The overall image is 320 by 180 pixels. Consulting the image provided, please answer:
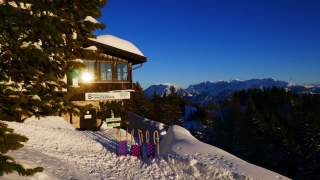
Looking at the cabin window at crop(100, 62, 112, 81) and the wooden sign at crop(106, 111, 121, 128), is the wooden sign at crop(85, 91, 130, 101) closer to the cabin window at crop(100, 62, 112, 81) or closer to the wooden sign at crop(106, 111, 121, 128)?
the cabin window at crop(100, 62, 112, 81)

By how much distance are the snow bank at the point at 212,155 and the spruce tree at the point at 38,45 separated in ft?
26.2

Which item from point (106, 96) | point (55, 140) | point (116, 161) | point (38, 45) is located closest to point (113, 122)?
point (106, 96)

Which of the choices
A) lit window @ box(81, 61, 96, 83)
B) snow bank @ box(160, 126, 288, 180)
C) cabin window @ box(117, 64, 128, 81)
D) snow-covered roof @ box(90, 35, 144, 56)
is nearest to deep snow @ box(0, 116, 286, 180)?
snow bank @ box(160, 126, 288, 180)

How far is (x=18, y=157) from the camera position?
1057 centimetres

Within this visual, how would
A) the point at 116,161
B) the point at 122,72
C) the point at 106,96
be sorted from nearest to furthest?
the point at 116,161, the point at 106,96, the point at 122,72

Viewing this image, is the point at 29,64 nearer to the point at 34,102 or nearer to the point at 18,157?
the point at 34,102

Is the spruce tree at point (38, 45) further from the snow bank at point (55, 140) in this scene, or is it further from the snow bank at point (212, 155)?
the snow bank at point (212, 155)

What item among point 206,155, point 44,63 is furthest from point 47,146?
point 44,63

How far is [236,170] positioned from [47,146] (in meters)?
8.46

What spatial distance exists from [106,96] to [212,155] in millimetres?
11474

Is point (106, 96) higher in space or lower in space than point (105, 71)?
lower

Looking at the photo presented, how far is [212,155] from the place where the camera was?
1566cm

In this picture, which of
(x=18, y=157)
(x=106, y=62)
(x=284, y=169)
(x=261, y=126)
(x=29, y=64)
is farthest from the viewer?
(x=261, y=126)

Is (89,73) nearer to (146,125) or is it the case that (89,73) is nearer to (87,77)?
(87,77)
